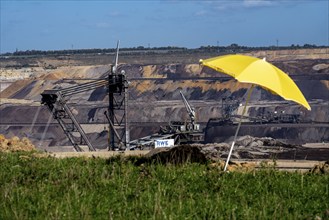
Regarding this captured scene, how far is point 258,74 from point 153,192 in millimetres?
2962

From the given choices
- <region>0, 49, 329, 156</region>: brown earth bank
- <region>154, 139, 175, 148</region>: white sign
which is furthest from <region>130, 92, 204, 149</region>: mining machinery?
<region>0, 49, 329, 156</region>: brown earth bank

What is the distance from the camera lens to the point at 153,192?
9.09 meters

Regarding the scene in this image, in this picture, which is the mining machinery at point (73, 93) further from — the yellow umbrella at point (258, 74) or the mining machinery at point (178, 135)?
the yellow umbrella at point (258, 74)

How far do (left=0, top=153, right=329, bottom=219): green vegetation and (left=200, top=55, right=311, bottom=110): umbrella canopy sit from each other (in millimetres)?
1249

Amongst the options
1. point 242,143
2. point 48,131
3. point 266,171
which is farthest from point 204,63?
point 48,131

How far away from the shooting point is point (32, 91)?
112 metres

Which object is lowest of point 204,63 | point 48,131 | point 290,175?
point 48,131

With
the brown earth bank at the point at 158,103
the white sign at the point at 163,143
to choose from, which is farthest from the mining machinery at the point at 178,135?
the brown earth bank at the point at 158,103

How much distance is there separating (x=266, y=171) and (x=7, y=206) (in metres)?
4.30

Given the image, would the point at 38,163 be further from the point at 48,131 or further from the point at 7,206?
the point at 48,131

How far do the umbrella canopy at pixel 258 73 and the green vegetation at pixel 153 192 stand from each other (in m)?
1.25

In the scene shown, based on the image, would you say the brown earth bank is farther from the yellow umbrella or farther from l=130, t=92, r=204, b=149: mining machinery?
the yellow umbrella

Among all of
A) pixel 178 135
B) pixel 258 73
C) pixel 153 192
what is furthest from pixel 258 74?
pixel 178 135

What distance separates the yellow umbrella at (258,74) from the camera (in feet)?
36.1
